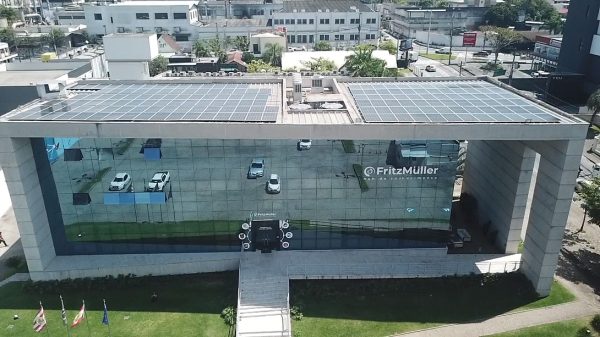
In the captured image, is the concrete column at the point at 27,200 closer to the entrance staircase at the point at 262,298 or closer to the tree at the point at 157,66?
the entrance staircase at the point at 262,298

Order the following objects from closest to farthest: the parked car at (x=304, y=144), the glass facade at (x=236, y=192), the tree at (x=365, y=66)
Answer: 1. the parked car at (x=304, y=144)
2. the glass facade at (x=236, y=192)
3. the tree at (x=365, y=66)

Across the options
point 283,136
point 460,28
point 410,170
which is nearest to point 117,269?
point 283,136

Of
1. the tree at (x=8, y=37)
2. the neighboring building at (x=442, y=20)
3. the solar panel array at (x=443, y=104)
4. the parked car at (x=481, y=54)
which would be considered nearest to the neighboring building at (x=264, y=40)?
the parked car at (x=481, y=54)

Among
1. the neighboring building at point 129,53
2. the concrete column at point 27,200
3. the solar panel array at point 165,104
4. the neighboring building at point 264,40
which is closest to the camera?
the concrete column at point 27,200

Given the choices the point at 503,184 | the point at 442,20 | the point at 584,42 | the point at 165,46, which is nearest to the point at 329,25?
the point at 165,46

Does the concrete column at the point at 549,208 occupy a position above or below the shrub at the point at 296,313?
above

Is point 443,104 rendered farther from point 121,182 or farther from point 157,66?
point 157,66

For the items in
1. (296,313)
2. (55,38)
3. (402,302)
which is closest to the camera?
(296,313)

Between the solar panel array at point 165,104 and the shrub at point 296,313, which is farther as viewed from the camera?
the solar panel array at point 165,104
